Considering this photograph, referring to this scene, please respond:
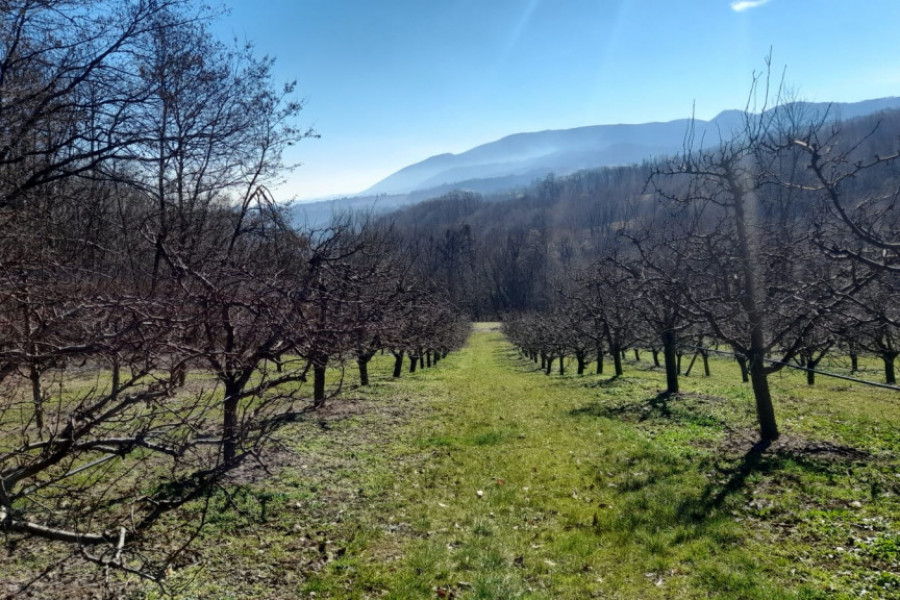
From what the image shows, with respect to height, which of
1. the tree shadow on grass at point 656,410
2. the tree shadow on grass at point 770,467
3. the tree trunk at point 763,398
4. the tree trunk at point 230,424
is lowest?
the tree shadow on grass at point 656,410

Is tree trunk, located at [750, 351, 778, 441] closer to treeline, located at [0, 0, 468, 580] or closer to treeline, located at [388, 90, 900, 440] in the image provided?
treeline, located at [388, 90, 900, 440]

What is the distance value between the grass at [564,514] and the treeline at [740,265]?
223 centimetres

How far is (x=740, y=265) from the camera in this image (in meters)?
10.4

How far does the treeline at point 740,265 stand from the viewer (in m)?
8.91

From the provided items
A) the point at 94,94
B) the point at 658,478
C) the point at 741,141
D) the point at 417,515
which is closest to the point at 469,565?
the point at 417,515

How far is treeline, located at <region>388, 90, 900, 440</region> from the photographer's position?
8914mm

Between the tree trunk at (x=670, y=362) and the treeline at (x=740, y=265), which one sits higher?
the treeline at (x=740, y=265)

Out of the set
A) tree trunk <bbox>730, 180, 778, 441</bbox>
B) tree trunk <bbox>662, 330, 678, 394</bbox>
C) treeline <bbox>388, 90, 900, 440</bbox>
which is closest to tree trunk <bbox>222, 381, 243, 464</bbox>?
treeline <bbox>388, 90, 900, 440</bbox>

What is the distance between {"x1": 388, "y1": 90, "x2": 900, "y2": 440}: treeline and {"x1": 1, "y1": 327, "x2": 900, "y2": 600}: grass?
223cm

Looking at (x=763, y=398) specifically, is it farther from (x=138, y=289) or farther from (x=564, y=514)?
(x=138, y=289)

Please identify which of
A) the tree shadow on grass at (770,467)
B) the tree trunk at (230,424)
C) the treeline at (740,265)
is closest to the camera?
the tree trunk at (230,424)

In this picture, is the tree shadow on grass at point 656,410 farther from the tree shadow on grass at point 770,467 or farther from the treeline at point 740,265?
the tree shadow on grass at point 770,467

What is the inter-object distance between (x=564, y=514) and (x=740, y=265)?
643 cm

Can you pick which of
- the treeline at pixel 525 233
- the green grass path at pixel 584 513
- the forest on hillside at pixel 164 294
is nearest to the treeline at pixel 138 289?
the forest on hillside at pixel 164 294
